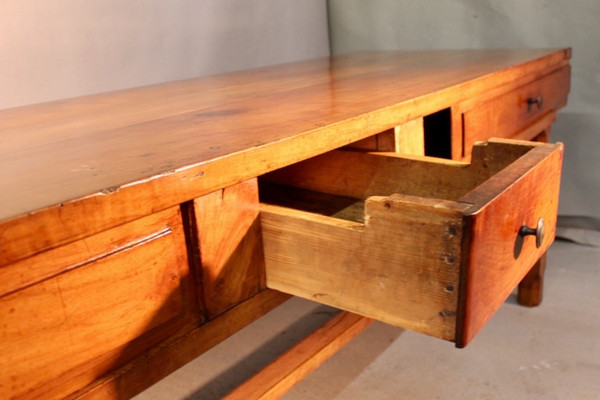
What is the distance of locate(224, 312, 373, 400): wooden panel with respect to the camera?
1024mm

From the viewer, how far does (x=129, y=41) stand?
57.2 inches

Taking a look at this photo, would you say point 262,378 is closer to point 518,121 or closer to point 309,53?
point 518,121

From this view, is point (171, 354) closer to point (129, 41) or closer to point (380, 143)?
point (380, 143)

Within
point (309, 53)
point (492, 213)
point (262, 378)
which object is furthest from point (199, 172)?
point (309, 53)

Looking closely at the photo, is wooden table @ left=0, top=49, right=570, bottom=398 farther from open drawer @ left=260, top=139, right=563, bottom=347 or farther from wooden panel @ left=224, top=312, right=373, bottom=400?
wooden panel @ left=224, top=312, right=373, bottom=400

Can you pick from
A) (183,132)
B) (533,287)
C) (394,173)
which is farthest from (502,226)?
(533,287)

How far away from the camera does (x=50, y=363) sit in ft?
1.64

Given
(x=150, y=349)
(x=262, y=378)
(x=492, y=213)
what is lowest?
(x=262, y=378)

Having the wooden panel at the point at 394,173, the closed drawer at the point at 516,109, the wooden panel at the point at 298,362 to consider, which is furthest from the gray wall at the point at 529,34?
the wooden panel at the point at 394,173

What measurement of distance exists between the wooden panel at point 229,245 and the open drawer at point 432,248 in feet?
0.06

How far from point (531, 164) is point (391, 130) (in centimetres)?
23

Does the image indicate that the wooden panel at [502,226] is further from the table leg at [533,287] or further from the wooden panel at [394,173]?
the table leg at [533,287]

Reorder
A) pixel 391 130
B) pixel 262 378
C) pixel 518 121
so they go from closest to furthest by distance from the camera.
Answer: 1. pixel 391 130
2. pixel 262 378
3. pixel 518 121

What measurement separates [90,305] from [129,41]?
1063mm
